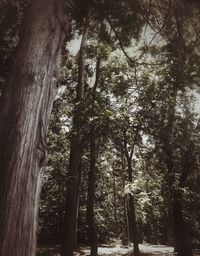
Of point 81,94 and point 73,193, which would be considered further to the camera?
point 81,94

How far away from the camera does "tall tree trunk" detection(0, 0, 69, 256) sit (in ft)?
6.95

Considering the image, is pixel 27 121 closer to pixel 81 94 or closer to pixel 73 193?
pixel 73 193

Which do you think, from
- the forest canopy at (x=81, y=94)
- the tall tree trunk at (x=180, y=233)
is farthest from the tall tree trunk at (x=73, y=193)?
the tall tree trunk at (x=180, y=233)

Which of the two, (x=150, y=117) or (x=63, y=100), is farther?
(x=63, y=100)

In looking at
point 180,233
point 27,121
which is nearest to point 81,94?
point 180,233

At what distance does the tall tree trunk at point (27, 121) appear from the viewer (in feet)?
6.95

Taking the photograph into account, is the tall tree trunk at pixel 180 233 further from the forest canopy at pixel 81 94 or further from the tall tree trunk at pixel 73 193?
the tall tree trunk at pixel 73 193

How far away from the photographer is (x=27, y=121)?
2.50 meters

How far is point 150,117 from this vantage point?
14.6 m

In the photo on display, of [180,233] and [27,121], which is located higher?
[180,233]

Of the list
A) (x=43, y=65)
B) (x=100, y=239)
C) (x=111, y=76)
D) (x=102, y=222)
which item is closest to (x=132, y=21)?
(x=43, y=65)

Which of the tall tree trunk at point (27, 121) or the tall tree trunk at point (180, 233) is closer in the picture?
the tall tree trunk at point (27, 121)

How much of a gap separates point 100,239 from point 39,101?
2804cm

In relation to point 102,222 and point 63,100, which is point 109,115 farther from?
point 102,222
